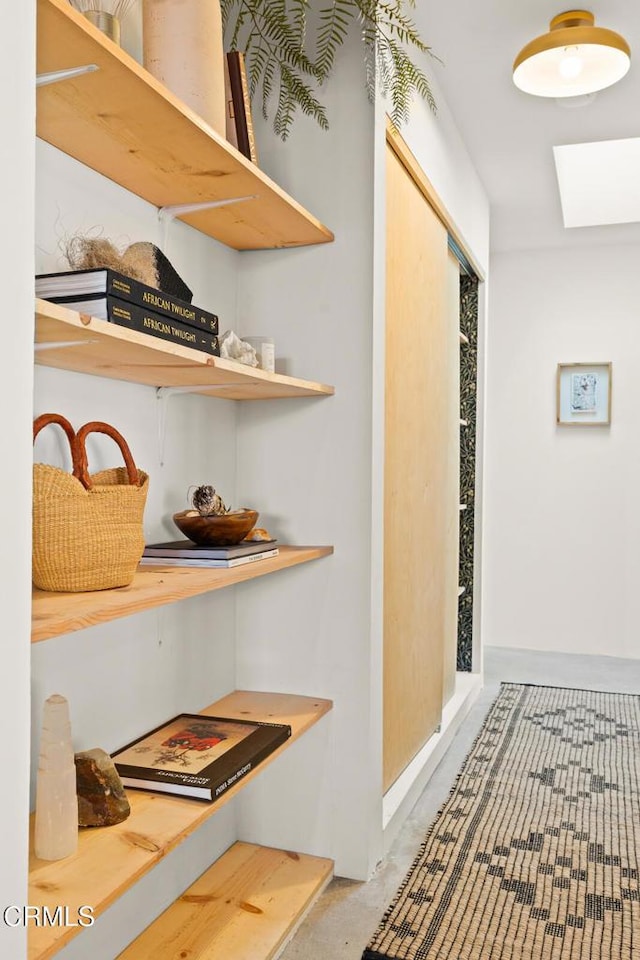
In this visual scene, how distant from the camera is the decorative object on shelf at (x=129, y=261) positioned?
1.38 meters

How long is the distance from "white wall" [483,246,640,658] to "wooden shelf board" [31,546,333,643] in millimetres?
3369

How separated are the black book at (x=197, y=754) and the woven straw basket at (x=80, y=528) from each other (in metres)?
0.42

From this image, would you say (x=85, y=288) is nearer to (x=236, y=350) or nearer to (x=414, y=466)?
(x=236, y=350)

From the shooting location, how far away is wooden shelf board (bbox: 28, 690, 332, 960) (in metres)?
1.11

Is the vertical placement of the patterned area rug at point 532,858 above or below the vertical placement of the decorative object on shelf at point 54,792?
below

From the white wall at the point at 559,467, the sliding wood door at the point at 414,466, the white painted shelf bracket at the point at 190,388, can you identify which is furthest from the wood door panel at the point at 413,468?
the white wall at the point at 559,467

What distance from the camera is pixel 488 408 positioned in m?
4.94

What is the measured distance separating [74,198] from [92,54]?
0.39 meters

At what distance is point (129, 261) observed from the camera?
1.50 m

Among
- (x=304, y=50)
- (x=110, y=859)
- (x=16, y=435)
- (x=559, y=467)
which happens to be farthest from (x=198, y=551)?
(x=559, y=467)

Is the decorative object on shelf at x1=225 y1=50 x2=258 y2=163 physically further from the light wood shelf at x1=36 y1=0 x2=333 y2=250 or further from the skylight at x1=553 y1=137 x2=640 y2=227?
the skylight at x1=553 y1=137 x2=640 y2=227

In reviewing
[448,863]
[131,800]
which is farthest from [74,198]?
[448,863]

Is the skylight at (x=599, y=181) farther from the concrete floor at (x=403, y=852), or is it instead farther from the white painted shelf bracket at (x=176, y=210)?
the concrete floor at (x=403, y=852)

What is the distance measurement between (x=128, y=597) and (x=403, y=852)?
140cm
